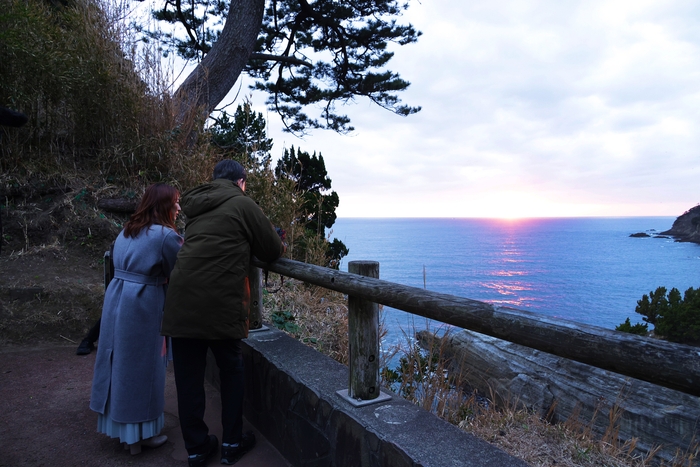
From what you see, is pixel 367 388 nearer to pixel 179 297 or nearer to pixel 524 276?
pixel 179 297

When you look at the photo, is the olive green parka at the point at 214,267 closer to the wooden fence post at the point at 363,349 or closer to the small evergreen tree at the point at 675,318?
the wooden fence post at the point at 363,349

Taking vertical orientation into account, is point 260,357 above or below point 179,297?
below

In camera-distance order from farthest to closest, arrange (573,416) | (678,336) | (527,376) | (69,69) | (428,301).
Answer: (678,336), (527,376), (69,69), (573,416), (428,301)

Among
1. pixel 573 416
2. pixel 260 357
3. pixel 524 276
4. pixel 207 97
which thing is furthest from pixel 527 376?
pixel 524 276

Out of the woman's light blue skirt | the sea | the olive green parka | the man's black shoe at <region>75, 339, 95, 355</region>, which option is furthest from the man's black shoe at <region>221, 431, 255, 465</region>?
the sea

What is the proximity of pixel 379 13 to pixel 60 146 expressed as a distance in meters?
7.66

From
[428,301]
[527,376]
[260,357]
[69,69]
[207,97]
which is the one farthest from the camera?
[207,97]

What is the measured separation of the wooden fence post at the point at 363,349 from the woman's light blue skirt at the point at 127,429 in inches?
52.7

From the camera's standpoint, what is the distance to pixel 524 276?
2105 inches

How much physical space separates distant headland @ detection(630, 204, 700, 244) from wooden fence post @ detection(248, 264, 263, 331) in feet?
134

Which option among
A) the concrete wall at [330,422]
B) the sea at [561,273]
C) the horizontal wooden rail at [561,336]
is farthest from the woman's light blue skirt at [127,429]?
the sea at [561,273]

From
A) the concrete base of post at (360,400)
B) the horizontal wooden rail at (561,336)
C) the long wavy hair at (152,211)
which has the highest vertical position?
the long wavy hair at (152,211)

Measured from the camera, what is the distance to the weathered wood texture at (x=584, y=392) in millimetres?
6605

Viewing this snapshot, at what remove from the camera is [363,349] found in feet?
7.91
